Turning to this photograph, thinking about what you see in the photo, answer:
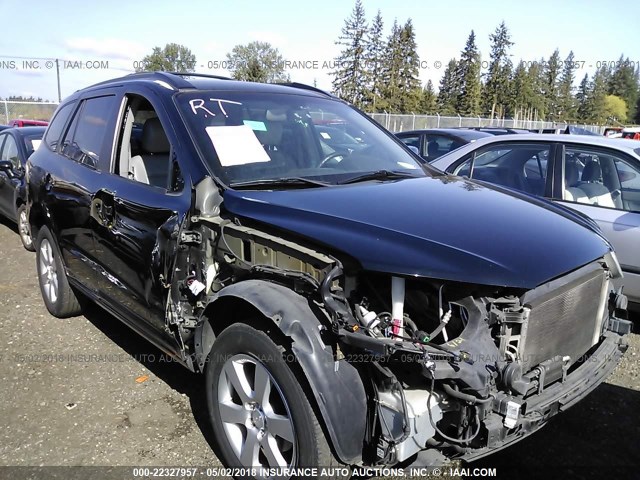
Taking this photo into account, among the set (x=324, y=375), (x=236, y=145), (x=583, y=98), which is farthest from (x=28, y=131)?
(x=583, y=98)

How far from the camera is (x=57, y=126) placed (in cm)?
467

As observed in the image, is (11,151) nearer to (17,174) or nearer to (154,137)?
(17,174)

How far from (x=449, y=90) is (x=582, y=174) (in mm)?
70703

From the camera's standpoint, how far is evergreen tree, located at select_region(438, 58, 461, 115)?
67875 millimetres

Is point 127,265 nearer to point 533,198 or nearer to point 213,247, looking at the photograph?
point 213,247

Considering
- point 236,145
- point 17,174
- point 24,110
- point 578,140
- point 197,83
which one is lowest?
point 17,174

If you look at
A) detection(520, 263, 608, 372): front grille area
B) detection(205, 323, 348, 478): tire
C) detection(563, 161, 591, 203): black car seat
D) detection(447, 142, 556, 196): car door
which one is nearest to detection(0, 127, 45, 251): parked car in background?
detection(205, 323, 348, 478): tire

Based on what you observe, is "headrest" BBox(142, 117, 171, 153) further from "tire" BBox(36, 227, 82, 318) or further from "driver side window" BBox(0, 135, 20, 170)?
"driver side window" BBox(0, 135, 20, 170)

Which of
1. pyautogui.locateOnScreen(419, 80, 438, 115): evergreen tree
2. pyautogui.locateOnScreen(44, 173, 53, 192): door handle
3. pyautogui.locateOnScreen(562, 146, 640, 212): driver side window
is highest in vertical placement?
pyautogui.locateOnScreen(419, 80, 438, 115): evergreen tree

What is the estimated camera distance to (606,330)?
9.45 feet

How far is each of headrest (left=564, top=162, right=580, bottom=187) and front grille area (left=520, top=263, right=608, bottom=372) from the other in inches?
93.3

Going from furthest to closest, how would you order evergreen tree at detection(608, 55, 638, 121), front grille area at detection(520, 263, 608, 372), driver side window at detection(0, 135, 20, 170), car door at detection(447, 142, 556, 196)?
evergreen tree at detection(608, 55, 638, 121) → driver side window at detection(0, 135, 20, 170) → car door at detection(447, 142, 556, 196) → front grille area at detection(520, 263, 608, 372)

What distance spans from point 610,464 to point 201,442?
226 cm

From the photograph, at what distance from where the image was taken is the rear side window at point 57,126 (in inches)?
177
